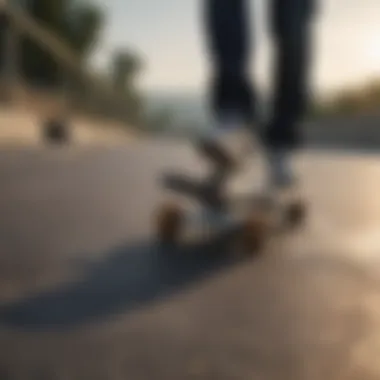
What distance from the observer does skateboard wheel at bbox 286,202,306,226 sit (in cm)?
150

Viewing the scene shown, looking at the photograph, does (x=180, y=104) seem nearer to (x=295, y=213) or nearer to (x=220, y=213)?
(x=295, y=213)

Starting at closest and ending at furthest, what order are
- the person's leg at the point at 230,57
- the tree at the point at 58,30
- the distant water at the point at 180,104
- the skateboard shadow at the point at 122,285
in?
the skateboard shadow at the point at 122,285 → the person's leg at the point at 230,57 → the distant water at the point at 180,104 → the tree at the point at 58,30

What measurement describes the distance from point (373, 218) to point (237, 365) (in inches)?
33.5

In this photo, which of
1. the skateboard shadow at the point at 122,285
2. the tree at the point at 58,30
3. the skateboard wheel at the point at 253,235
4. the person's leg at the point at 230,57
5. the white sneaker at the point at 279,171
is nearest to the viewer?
the skateboard shadow at the point at 122,285

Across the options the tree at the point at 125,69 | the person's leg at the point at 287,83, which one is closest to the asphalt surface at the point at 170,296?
the person's leg at the point at 287,83

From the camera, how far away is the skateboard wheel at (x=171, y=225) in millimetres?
1349

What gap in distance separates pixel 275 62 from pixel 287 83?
0.16 feet

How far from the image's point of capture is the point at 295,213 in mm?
1513

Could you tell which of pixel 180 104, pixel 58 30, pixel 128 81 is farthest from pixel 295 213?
pixel 58 30

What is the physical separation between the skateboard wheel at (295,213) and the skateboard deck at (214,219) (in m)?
0.07

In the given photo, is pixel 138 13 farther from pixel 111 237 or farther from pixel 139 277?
pixel 139 277

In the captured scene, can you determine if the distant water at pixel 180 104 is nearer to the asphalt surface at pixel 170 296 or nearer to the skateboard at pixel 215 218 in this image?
the asphalt surface at pixel 170 296

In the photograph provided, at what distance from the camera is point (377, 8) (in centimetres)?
302

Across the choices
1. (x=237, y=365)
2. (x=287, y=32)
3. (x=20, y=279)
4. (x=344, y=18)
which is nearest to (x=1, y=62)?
(x=344, y=18)
